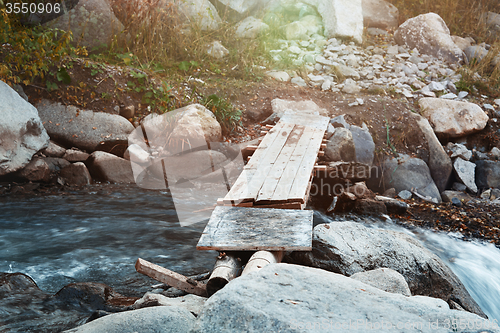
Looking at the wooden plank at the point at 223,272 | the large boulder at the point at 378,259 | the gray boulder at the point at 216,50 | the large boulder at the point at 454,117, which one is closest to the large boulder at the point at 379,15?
the large boulder at the point at 454,117

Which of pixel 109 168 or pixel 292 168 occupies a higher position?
pixel 292 168

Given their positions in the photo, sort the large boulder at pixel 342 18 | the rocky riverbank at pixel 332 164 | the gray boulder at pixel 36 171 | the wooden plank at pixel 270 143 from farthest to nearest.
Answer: the large boulder at pixel 342 18, the gray boulder at pixel 36 171, the wooden plank at pixel 270 143, the rocky riverbank at pixel 332 164

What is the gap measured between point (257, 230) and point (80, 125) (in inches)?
A: 158

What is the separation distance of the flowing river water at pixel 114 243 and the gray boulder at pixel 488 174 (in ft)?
7.25

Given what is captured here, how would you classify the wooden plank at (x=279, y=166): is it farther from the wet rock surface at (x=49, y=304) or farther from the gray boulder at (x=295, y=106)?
the wet rock surface at (x=49, y=304)

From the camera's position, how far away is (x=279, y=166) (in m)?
4.43

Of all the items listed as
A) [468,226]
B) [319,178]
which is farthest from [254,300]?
[468,226]

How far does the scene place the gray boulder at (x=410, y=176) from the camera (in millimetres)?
6225

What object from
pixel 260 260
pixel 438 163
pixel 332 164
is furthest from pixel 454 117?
pixel 260 260

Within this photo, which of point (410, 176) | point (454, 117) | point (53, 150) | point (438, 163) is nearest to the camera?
point (53, 150)

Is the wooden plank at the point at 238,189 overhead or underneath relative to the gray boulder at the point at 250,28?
underneath

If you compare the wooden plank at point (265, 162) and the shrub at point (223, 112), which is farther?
the shrub at point (223, 112)

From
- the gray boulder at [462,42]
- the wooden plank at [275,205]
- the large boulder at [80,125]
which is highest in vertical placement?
the gray boulder at [462,42]

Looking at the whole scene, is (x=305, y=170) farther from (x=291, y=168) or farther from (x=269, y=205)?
(x=269, y=205)
